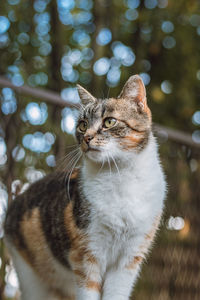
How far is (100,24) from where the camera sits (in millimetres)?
4961

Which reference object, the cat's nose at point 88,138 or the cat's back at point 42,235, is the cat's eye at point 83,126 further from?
the cat's back at point 42,235

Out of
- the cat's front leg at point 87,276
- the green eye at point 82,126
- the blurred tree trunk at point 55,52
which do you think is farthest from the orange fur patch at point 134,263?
the blurred tree trunk at point 55,52

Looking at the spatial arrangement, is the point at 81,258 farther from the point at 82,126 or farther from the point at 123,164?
the point at 82,126

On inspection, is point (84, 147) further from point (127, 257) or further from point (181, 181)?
point (181, 181)

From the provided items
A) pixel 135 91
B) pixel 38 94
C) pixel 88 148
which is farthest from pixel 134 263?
pixel 38 94

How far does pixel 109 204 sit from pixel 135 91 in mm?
551

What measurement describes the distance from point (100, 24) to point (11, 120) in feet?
9.60

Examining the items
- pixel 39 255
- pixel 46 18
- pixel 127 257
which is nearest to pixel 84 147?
pixel 127 257

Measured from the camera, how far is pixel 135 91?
189cm

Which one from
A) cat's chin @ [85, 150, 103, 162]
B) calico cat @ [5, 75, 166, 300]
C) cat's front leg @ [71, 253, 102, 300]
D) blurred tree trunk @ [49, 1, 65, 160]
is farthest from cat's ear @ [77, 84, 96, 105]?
blurred tree trunk @ [49, 1, 65, 160]

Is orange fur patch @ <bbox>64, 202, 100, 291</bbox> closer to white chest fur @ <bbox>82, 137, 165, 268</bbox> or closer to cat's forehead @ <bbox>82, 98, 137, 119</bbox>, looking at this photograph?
white chest fur @ <bbox>82, 137, 165, 268</bbox>

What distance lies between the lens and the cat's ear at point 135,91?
1.84 meters

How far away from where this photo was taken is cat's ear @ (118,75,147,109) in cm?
184

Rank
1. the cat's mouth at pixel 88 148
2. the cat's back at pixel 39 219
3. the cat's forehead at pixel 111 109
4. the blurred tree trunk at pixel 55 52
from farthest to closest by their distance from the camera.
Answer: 1. the blurred tree trunk at pixel 55 52
2. the cat's back at pixel 39 219
3. the cat's forehead at pixel 111 109
4. the cat's mouth at pixel 88 148
